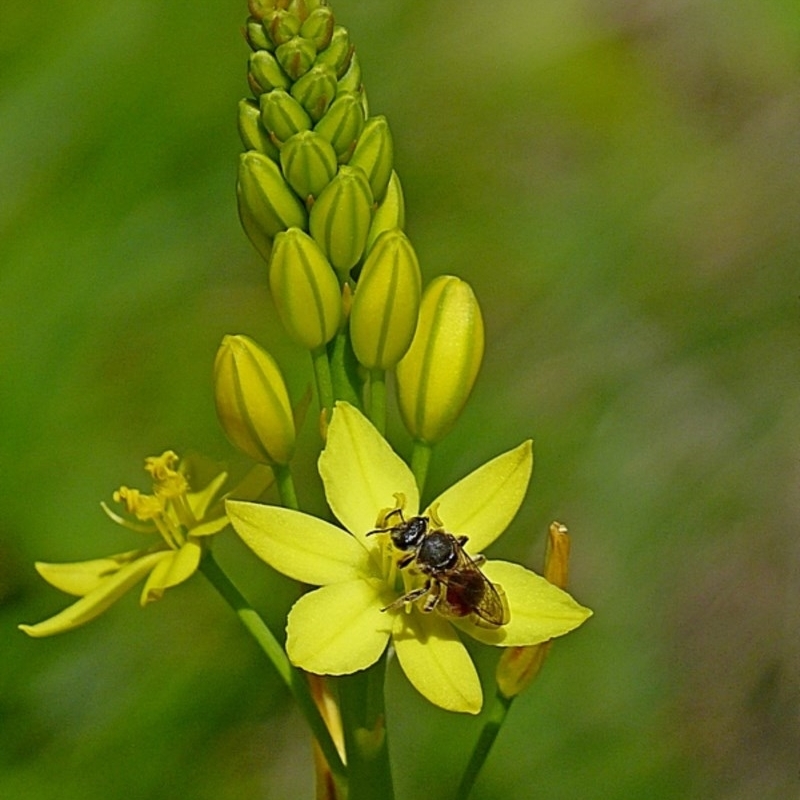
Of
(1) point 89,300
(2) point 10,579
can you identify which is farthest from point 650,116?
(2) point 10,579

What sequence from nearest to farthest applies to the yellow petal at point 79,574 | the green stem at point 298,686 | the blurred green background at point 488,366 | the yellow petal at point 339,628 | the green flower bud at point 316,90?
the yellow petal at point 339,628 < the green flower bud at point 316,90 < the green stem at point 298,686 < the yellow petal at point 79,574 < the blurred green background at point 488,366

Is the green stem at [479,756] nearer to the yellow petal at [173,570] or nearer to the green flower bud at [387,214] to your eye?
the yellow petal at [173,570]

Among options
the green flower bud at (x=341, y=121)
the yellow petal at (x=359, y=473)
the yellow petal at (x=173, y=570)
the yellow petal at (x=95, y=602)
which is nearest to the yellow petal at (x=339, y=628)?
the yellow petal at (x=359, y=473)


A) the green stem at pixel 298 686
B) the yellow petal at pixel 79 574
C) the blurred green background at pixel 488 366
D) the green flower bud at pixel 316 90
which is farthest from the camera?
the blurred green background at pixel 488 366

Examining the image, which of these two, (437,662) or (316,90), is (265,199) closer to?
(316,90)

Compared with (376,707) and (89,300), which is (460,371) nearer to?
(376,707)

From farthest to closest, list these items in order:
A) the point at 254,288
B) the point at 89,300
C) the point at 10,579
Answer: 1. the point at 254,288
2. the point at 89,300
3. the point at 10,579

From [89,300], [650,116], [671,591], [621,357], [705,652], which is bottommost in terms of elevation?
[705,652]
